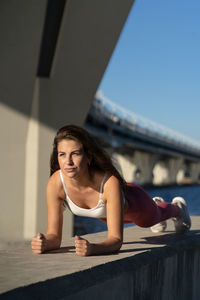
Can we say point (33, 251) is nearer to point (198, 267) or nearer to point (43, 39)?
point (198, 267)

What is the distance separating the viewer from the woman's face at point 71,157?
9.37 ft

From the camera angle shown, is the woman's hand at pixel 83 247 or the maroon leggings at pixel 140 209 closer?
the woman's hand at pixel 83 247

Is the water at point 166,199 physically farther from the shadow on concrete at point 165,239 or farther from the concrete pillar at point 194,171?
the shadow on concrete at point 165,239

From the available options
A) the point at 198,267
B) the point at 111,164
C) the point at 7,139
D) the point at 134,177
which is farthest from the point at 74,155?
the point at 134,177

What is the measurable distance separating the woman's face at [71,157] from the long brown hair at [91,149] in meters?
0.04

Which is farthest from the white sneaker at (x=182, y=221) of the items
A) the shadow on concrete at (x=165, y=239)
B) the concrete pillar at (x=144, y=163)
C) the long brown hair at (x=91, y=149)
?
the concrete pillar at (x=144, y=163)

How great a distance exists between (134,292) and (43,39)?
6398 millimetres

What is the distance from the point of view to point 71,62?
8203 millimetres

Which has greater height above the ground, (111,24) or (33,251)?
(111,24)

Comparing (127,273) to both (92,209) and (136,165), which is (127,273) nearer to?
(92,209)

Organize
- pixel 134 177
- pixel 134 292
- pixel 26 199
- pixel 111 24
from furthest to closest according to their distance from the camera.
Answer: pixel 134 177 → pixel 26 199 → pixel 111 24 → pixel 134 292

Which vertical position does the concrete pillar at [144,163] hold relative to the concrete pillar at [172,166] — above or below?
below

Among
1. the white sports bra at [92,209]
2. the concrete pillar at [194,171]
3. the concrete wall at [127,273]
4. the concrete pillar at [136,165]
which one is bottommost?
the concrete wall at [127,273]

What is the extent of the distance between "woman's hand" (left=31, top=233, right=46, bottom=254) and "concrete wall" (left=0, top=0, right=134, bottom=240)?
5.31m
